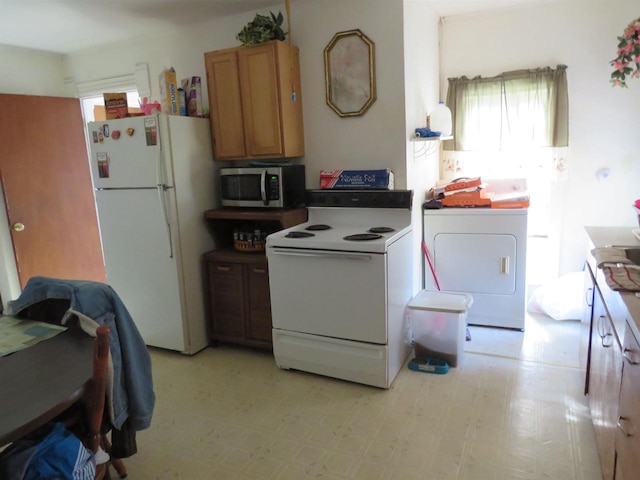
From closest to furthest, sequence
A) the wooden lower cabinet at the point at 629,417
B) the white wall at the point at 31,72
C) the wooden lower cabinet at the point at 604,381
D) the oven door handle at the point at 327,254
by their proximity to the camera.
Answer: the wooden lower cabinet at the point at 629,417 → the wooden lower cabinet at the point at 604,381 → the oven door handle at the point at 327,254 → the white wall at the point at 31,72

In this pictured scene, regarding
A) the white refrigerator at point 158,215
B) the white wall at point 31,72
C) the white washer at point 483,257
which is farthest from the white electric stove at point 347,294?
the white wall at point 31,72

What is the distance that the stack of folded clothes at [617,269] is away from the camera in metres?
1.61

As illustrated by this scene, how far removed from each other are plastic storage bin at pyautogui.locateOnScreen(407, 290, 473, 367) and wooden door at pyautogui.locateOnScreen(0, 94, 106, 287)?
3150 mm

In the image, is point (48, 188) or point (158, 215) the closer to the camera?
point (158, 215)

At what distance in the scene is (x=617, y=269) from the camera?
1779 mm

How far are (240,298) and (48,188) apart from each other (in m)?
2.18

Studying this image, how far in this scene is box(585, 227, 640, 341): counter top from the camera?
137 cm

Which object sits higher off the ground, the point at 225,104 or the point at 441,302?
the point at 225,104

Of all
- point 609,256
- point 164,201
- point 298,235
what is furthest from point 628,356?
point 164,201

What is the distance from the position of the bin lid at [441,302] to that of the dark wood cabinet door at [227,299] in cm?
119

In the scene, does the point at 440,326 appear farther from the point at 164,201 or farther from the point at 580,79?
the point at 580,79

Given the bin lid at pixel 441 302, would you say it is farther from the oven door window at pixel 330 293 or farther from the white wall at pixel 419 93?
the oven door window at pixel 330 293

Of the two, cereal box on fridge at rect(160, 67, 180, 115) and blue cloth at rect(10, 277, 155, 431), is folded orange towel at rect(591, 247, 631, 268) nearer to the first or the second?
blue cloth at rect(10, 277, 155, 431)

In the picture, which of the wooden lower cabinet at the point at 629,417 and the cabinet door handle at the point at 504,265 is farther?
the cabinet door handle at the point at 504,265
